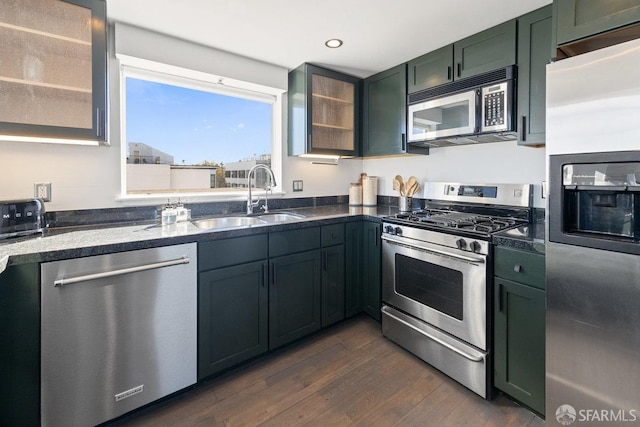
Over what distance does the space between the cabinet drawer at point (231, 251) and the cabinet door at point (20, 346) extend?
706mm

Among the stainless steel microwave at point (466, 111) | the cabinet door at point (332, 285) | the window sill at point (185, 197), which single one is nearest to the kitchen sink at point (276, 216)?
the window sill at point (185, 197)

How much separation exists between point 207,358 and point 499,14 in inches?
107

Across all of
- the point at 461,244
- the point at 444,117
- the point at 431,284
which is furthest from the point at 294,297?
the point at 444,117

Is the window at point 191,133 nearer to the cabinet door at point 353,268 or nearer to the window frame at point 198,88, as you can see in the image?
the window frame at point 198,88

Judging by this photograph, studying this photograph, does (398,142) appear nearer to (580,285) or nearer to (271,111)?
(271,111)

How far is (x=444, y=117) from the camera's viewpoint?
7.37ft

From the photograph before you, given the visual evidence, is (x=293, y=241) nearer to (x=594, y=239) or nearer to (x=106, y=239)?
(x=106, y=239)

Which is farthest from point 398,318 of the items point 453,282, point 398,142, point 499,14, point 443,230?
point 499,14

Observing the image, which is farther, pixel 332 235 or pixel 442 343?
pixel 332 235

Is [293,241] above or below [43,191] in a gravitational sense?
below

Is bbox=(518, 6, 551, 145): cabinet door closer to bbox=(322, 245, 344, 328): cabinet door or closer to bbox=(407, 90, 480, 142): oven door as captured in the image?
bbox=(407, 90, 480, 142): oven door

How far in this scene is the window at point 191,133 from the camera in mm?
2148

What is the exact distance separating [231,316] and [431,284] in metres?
1.30

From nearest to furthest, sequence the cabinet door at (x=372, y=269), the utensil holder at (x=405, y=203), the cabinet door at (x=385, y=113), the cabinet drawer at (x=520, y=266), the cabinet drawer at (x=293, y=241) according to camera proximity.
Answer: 1. the cabinet drawer at (x=520, y=266)
2. the cabinet drawer at (x=293, y=241)
3. the cabinet door at (x=372, y=269)
4. the cabinet door at (x=385, y=113)
5. the utensil holder at (x=405, y=203)
